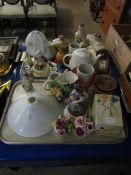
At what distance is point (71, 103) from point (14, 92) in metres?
0.34

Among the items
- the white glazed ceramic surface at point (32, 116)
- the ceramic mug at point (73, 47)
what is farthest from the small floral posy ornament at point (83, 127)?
the ceramic mug at point (73, 47)

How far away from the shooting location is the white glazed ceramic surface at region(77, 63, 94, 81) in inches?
35.1

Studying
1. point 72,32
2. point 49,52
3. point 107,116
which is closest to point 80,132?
point 107,116

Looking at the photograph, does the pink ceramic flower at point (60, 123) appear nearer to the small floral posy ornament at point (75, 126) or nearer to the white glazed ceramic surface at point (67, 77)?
the small floral posy ornament at point (75, 126)

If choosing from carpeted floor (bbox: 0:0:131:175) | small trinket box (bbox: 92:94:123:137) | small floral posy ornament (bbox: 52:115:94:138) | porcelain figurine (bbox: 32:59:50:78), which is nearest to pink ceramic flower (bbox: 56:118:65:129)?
small floral posy ornament (bbox: 52:115:94:138)

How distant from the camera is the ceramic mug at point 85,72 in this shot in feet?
2.93

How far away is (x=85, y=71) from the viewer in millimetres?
936

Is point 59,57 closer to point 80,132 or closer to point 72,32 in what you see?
point 80,132

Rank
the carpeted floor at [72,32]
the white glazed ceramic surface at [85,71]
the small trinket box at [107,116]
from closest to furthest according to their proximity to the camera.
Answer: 1. the small trinket box at [107,116]
2. the white glazed ceramic surface at [85,71]
3. the carpeted floor at [72,32]

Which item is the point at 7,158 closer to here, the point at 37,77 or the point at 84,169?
the point at 37,77

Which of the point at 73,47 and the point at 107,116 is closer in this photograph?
the point at 107,116

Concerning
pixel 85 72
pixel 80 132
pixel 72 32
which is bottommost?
pixel 72 32

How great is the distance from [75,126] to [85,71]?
292 mm

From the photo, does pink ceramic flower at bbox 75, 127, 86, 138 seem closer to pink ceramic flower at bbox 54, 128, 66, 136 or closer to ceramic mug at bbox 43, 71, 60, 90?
pink ceramic flower at bbox 54, 128, 66, 136
